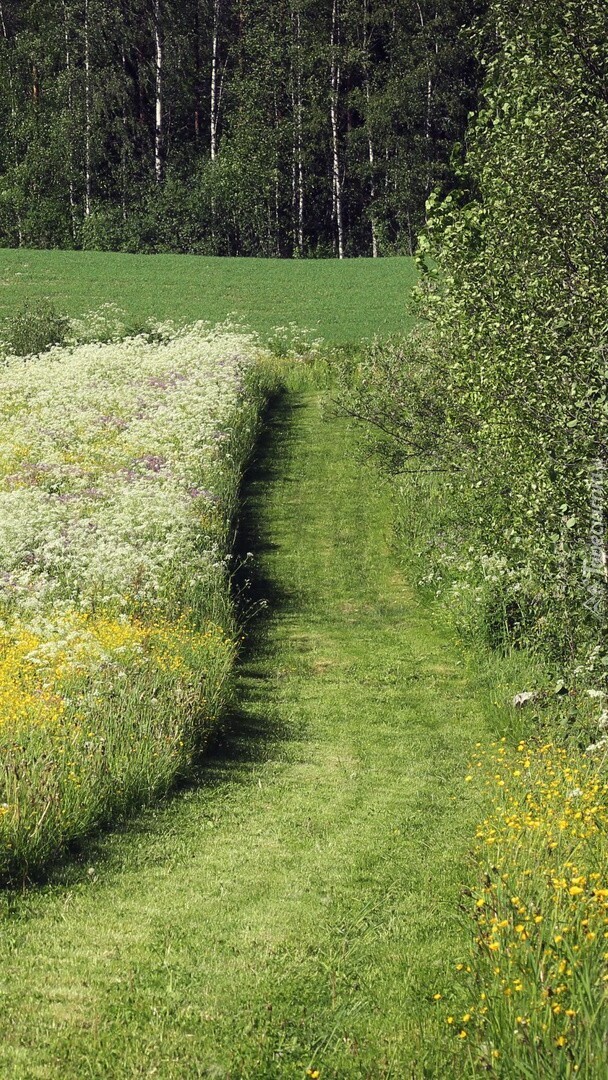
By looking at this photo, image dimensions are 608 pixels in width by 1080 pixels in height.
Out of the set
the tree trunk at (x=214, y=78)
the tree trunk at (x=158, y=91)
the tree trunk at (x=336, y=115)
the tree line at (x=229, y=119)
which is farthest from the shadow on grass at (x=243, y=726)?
the tree trunk at (x=214, y=78)

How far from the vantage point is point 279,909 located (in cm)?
688

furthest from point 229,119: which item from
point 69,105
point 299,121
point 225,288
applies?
point 225,288

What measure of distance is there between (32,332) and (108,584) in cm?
1804

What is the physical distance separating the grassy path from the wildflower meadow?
45cm

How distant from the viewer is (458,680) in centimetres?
1198

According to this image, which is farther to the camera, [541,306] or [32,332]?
[32,332]

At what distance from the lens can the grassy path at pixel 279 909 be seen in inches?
217

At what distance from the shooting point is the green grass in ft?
119

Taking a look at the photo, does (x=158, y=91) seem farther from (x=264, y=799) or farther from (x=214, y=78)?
(x=264, y=799)

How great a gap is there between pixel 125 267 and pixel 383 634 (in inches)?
1434

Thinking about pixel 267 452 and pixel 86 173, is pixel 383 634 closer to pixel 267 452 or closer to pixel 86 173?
pixel 267 452

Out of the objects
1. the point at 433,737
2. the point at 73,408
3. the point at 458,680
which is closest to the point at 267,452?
the point at 73,408

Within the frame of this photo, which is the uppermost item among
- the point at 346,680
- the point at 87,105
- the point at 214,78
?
the point at 214,78

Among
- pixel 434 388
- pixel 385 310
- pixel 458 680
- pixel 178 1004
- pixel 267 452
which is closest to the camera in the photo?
pixel 178 1004
